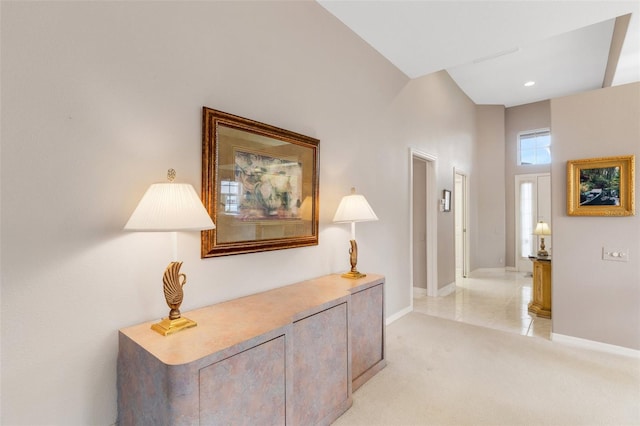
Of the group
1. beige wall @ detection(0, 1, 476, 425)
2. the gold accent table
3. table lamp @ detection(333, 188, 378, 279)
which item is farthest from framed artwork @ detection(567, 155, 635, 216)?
beige wall @ detection(0, 1, 476, 425)

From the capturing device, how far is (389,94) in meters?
3.66

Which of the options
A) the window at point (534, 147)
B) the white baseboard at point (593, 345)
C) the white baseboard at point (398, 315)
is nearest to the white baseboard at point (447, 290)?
the white baseboard at point (398, 315)

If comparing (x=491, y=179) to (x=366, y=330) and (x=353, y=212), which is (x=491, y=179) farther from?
(x=366, y=330)

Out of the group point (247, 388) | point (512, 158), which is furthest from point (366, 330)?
point (512, 158)

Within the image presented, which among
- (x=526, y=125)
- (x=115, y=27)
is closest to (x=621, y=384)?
(x=115, y=27)

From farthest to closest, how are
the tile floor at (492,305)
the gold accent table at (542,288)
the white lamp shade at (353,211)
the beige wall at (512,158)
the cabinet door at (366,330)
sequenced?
the beige wall at (512,158) < the gold accent table at (542,288) < the tile floor at (492,305) < the white lamp shade at (353,211) < the cabinet door at (366,330)

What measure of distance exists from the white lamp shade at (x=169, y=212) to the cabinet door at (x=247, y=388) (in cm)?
61

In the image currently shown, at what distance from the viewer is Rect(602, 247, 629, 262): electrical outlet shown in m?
2.83

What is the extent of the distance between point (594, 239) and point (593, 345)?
3.37 feet

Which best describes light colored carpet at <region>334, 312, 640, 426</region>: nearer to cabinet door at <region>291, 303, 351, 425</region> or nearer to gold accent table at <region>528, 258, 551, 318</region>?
cabinet door at <region>291, 303, 351, 425</region>

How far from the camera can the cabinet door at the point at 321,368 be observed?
172 centimetres

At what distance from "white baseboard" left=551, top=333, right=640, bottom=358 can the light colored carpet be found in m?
0.08

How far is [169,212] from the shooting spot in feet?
4.47

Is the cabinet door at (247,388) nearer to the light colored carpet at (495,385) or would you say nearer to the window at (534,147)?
the light colored carpet at (495,385)
